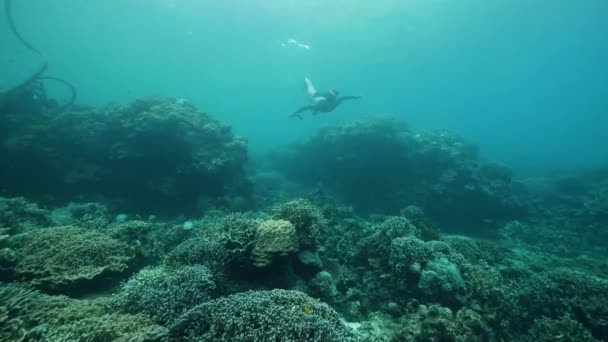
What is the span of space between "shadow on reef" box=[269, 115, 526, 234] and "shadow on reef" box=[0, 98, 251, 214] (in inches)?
376

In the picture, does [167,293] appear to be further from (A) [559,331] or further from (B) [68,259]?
(A) [559,331]

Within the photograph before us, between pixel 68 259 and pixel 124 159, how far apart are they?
34.1ft

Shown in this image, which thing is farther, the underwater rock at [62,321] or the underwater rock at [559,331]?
the underwater rock at [559,331]

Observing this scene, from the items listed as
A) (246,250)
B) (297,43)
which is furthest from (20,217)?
(297,43)

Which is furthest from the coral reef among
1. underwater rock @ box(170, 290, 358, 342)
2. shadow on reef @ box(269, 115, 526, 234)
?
shadow on reef @ box(269, 115, 526, 234)

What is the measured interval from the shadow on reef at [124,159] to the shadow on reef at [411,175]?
9.55 m

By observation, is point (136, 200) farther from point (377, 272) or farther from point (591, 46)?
point (591, 46)

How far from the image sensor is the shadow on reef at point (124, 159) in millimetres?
14320

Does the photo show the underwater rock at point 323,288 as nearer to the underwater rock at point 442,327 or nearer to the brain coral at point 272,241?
the brain coral at point 272,241

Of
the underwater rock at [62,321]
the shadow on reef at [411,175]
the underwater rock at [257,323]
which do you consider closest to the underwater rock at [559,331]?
the underwater rock at [257,323]

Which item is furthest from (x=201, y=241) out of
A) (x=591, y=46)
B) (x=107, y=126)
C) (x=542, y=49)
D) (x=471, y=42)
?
(x=591, y=46)

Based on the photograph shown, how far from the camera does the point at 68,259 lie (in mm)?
6328

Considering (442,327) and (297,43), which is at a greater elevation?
(297,43)

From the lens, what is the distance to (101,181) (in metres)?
15.2
